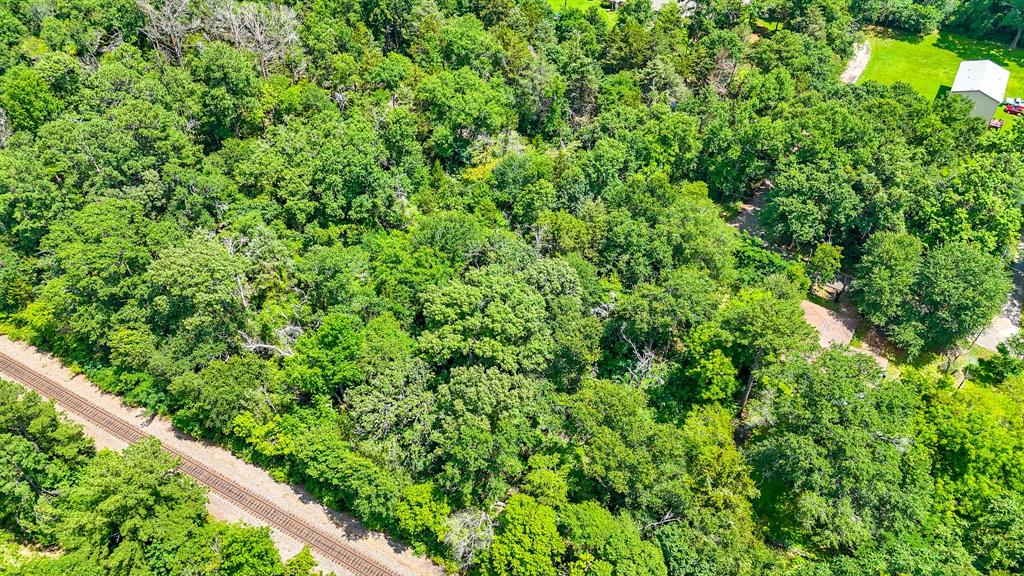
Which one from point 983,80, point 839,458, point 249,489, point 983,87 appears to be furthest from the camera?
point 983,80

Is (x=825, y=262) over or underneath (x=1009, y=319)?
over

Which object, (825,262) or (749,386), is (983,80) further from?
(749,386)

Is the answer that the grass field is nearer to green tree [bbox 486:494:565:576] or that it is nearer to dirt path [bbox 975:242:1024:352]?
dirt path [bbox 975:242:1024:352]

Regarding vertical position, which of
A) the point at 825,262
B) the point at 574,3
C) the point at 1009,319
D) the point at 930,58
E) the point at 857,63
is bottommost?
the point at 1009,319

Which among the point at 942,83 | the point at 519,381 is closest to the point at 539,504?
the point at 519,381

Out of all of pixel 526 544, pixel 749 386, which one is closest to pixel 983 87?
pixel 749 386

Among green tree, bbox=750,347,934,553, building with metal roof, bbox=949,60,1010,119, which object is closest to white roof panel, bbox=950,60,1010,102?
building with metal roof, bbox=949,60,1010,119
